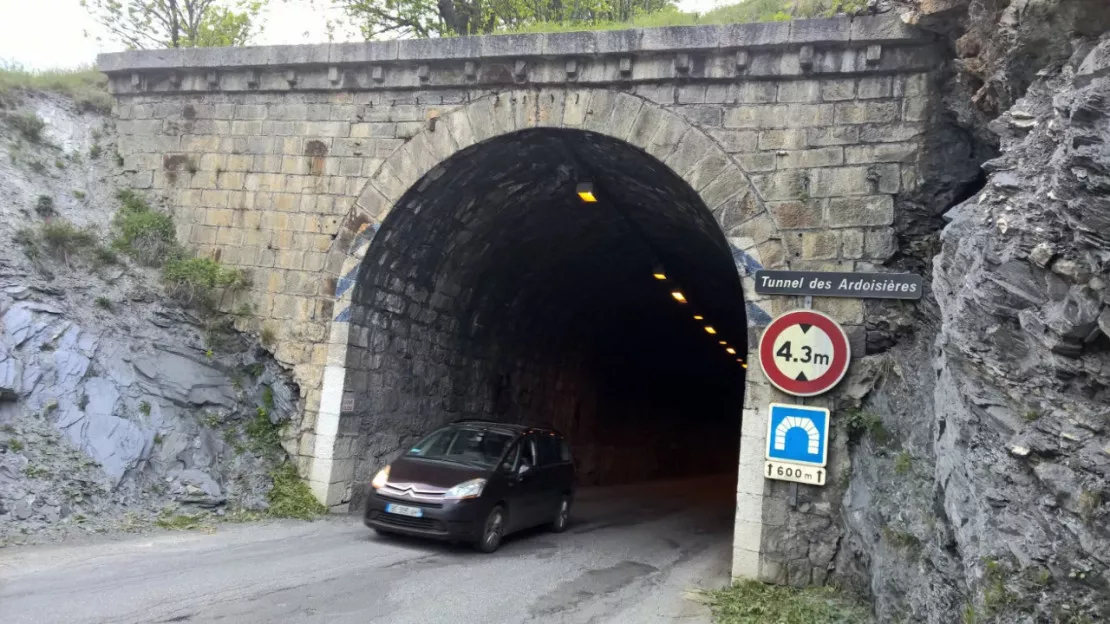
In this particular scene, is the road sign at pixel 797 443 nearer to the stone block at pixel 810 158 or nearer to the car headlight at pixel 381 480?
the stone block at pixel 810 158

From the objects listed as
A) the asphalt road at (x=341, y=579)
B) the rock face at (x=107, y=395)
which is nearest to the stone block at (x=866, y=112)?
the asphalt road at (x=341, y=579)

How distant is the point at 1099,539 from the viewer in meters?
4.24

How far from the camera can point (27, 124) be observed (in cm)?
1209

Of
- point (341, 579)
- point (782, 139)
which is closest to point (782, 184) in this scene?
point (782, 139)

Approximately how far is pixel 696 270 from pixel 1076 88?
10965 mm

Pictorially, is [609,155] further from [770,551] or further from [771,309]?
[770,551]

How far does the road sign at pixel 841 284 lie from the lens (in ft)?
27.2

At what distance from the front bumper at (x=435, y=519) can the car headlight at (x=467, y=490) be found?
7cm

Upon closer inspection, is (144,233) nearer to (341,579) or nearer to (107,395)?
(107,395)

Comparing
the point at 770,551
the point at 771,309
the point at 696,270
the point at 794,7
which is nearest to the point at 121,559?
the point at 770,551

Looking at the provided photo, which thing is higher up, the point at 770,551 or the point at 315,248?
the point at 315,248

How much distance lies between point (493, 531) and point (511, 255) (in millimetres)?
5634

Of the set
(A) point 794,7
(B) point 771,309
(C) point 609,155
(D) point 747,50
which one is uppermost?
(A) point 794,7

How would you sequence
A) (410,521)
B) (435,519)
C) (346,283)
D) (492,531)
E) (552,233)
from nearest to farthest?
(435,519), (410,521), (492,531), (346,283), (552,233)
